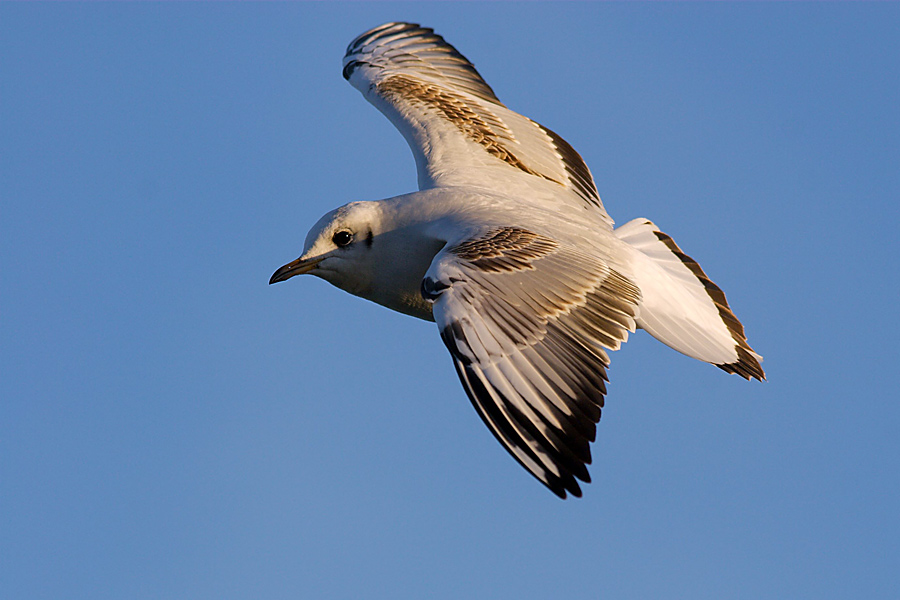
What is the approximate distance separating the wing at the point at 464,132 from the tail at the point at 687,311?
848mm

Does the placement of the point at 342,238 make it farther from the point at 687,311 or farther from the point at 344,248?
the point at 687,311

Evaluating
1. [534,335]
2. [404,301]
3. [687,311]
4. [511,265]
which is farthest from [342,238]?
[687,311]

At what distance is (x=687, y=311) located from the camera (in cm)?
727

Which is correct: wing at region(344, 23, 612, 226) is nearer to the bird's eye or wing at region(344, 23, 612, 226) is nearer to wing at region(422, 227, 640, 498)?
the bird's eye

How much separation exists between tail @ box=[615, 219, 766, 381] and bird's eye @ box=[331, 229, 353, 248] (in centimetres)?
206

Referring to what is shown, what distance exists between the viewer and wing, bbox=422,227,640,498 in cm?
512

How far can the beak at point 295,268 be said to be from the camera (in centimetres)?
723

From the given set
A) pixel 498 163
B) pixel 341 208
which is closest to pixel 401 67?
pixel 498 163

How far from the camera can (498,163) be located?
8.63 metres

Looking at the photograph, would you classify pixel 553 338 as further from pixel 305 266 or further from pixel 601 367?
pixel 305 266

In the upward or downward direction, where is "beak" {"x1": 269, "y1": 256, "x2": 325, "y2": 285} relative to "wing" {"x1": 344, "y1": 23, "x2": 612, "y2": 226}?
downward

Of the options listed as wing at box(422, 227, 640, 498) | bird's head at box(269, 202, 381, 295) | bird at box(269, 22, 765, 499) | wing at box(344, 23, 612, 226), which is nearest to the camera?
wing at box(422, 227, 640, 498)

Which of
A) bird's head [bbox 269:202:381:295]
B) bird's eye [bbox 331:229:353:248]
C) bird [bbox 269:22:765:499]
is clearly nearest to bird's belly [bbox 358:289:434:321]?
bird [bbox 269:22:765:499]

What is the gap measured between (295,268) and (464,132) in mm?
2361
